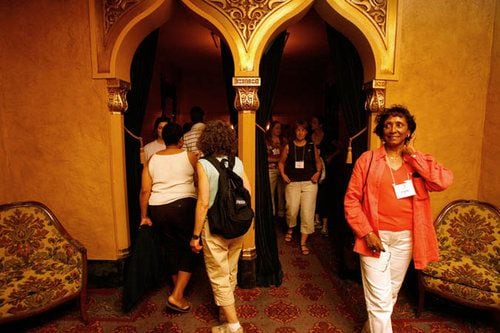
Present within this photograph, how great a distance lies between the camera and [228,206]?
2008 millimetres

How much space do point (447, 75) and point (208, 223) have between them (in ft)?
8.13

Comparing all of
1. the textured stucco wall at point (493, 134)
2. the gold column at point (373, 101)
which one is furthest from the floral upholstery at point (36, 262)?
the textured stucco wall at point (493, 134)

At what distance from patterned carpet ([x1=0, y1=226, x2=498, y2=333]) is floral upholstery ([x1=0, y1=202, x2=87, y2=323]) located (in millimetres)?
277

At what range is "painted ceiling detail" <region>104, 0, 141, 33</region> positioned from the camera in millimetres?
2717

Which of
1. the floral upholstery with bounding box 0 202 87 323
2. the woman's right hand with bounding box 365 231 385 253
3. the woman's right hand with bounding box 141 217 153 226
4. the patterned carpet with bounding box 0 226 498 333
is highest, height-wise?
the woman's right hand with bounding box 365 231 385 253

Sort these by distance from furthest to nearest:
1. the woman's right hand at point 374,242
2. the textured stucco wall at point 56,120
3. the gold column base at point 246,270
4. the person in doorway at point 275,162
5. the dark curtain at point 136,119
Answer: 1. the person in doorway at point 275,162
2. the dark curtain at point 136,119
3. the gold column base at point 246,270
4. the textured stucco wall at point 56,120
5. the woman's right hand at point 374,242

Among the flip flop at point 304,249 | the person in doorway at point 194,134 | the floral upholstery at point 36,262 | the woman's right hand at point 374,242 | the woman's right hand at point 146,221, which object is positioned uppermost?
the person in doorway at point 194,134

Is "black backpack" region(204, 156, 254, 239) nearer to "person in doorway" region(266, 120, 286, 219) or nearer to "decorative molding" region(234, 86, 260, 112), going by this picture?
"decorative molding" region(234, 86, 260, 112)

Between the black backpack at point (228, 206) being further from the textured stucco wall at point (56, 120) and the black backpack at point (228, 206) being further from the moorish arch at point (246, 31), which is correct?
the textured stucco wall at point (56, 120)

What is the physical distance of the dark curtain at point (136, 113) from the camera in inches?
121

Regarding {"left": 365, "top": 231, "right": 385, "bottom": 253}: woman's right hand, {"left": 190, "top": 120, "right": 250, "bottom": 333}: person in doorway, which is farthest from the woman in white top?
{"left": 365, "top": 231, "right": 385, "bottom": 253}: woman's right hand

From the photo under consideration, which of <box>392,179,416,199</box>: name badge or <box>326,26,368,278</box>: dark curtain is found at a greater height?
<box>326,26,368,278</box>: dark curtain

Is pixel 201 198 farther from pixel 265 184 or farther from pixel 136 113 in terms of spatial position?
pixel 136 113

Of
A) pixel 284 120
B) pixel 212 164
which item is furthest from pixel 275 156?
pixel 284 120
